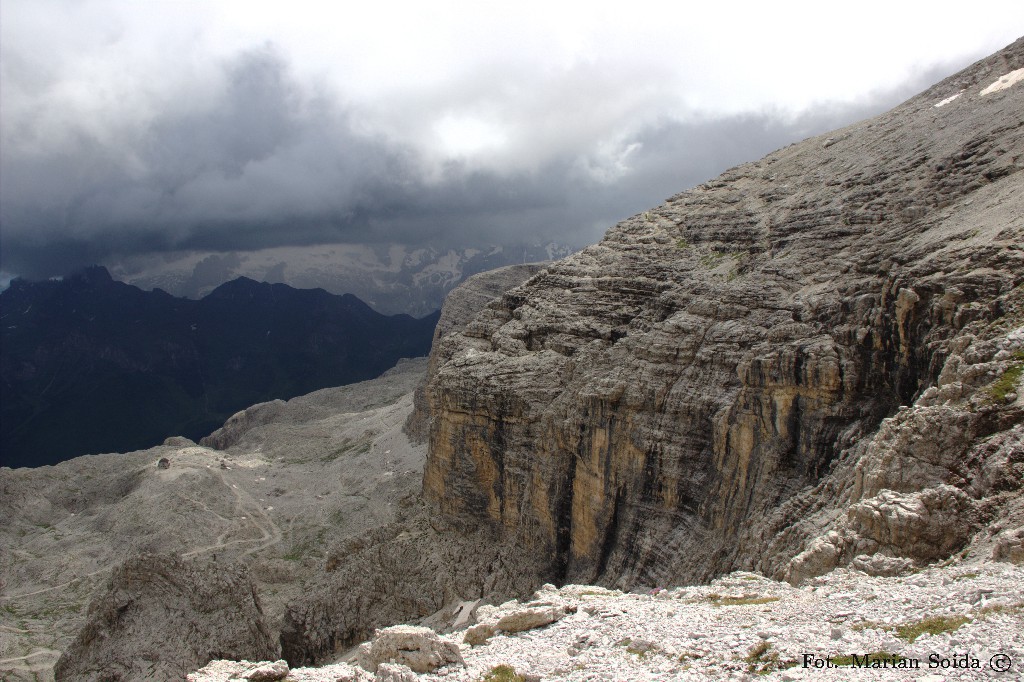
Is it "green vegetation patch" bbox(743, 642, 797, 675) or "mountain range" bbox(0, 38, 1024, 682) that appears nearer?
"green vegetation patch" bbox(743, 642, 797, 675)

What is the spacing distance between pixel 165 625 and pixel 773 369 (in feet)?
146

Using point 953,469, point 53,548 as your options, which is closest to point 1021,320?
point 953,469

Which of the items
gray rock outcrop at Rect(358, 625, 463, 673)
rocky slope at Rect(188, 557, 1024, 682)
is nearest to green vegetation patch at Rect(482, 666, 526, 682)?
rocky slope at Rect(188, 557, 1024, 682)

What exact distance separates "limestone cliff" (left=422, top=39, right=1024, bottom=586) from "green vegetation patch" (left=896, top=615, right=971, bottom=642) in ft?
21.1

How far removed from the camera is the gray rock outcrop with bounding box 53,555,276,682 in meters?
51.2

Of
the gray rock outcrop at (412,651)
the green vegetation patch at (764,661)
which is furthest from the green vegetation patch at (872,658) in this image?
the gray rock outcrop at (412,651)

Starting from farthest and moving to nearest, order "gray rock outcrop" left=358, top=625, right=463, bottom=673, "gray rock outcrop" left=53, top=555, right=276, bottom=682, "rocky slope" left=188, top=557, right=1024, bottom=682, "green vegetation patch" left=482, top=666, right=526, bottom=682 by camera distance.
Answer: "gray rock outcrop" left=53, top=555, right=276, bottom=682 → "gray rock outcrop" left=358, top=625, right=463, bottom=673 → "green vegetation patch" left=482, top=666, right=526, bottom=682 → "rocky slope" left=188, top=557, right=1024, bottom=682

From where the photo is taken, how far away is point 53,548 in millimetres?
101500

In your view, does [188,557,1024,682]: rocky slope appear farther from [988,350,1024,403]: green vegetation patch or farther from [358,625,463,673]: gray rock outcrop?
[988,350,1024,403]: green vegetation patch

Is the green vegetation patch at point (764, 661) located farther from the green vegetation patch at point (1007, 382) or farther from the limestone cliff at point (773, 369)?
the green vegetation patch at point (1007, 382)

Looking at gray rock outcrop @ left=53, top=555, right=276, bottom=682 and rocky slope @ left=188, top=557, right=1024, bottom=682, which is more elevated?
rocky slope @ left=188, top=557, right=1024, bottom=682

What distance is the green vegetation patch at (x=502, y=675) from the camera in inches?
938

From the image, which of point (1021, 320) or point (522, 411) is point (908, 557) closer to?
point (1021, 320)

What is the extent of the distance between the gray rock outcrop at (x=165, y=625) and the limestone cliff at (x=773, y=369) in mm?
20947
